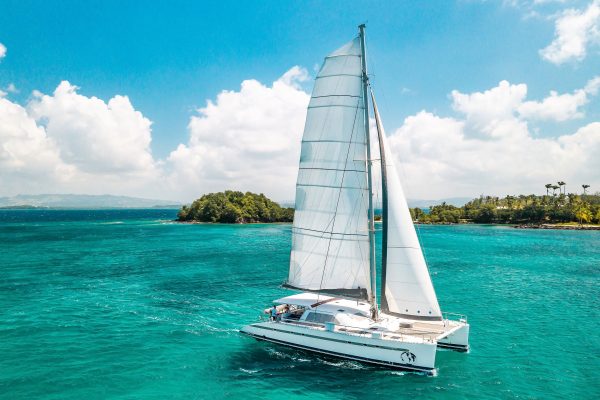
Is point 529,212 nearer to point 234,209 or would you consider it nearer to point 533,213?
point 533,213

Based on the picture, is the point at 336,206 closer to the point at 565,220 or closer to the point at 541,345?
the point at 541,345

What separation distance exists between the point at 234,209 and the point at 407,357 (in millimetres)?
142137

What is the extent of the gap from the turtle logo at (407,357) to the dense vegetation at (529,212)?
5876 inches

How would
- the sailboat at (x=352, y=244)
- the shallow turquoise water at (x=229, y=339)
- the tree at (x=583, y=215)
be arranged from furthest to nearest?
the tree at (x=583, y=215)
the sailboat at (x=352, y=244)
the shallow turquoise water at (x=229, y=339)

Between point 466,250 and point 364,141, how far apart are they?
211ft

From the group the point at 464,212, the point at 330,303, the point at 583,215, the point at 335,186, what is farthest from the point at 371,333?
the point at 464,212

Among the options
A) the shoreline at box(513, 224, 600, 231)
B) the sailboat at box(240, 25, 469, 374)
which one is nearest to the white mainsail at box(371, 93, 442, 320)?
the sailboat at box(240, 25, 469, 374)

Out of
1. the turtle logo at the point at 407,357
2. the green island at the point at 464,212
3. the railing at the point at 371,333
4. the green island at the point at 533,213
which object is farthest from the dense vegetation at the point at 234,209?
the turtle logo at the point at 407,357

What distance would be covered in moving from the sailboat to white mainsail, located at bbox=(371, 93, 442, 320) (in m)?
0.06

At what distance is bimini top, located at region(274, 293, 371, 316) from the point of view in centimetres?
2600

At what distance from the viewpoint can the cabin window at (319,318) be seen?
1004 inches

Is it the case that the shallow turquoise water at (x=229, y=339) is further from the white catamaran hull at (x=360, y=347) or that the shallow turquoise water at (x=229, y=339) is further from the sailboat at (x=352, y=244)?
the sailboat at (x=352, y=244)

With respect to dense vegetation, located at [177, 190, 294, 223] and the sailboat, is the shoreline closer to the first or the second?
dense vegetation, located at [177, 190, 294, 223]

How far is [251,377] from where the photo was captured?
892 inches
